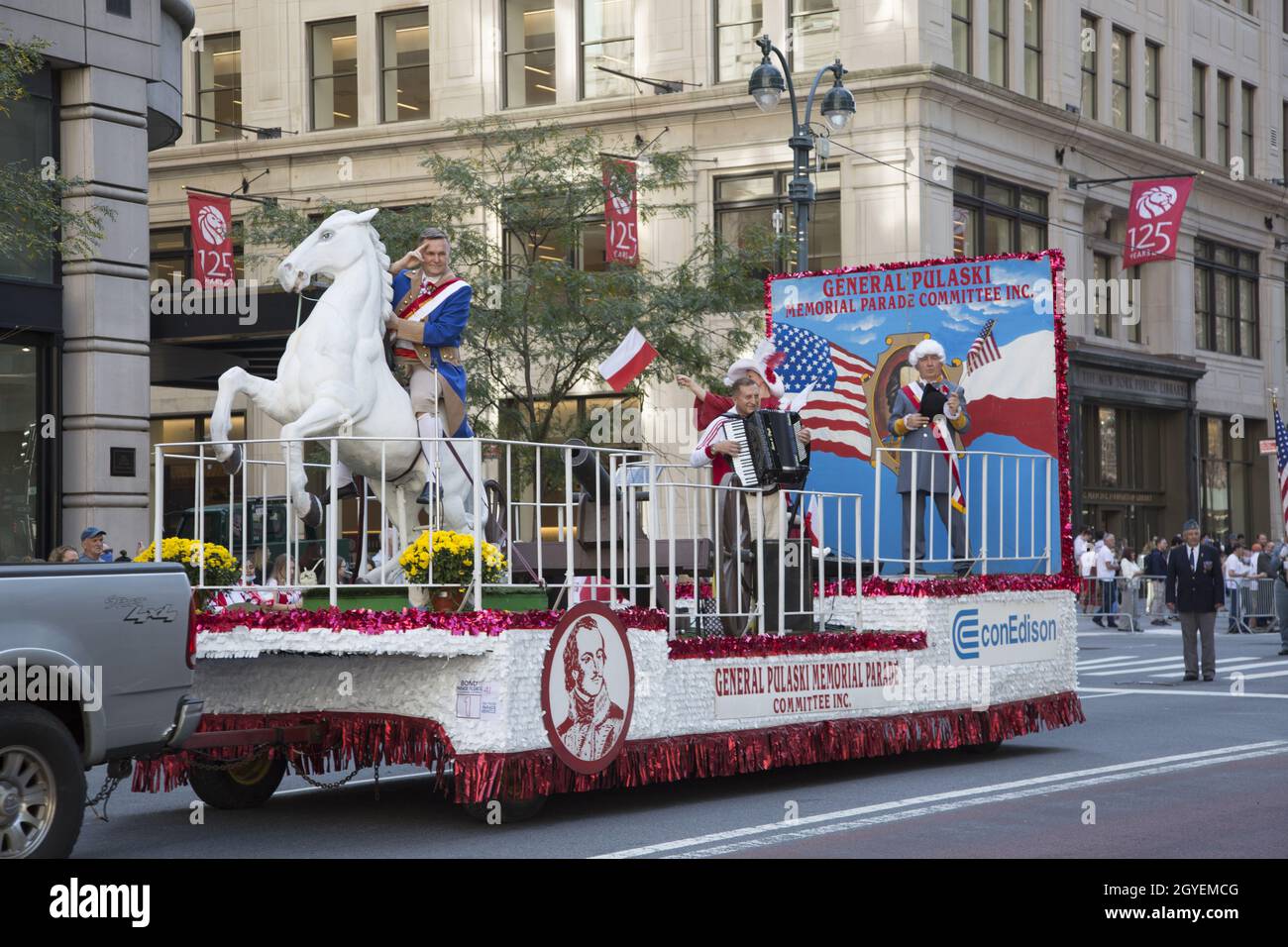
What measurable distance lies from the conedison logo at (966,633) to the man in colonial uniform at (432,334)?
393 cm

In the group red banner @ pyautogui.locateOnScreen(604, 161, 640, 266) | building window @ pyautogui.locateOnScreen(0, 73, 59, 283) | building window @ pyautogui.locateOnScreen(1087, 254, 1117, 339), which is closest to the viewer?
building window @ pyautogui.locateOnScreen(0, 73, 59, 283)

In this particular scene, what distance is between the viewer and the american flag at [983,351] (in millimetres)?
14398

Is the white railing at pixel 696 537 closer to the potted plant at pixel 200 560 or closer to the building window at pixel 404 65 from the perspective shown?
the potted plant at pixel 200 560

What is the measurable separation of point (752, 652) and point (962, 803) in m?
1.60

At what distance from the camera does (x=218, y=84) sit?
145 feet

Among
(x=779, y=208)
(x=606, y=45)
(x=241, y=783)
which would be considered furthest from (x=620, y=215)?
(x=241, y=783)

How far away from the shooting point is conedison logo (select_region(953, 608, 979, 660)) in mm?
13586

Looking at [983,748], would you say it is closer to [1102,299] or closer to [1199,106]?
[1102,299]

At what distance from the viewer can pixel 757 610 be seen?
1239cm

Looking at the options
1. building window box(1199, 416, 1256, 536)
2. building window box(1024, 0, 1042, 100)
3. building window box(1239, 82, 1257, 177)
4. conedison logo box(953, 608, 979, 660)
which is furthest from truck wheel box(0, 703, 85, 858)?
building window box(1239, 82, 1257, 177)

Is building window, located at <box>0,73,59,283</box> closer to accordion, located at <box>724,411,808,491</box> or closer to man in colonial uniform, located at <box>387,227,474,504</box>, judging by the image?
man in colonial uniform, located at <box>387,227,474,504</box>

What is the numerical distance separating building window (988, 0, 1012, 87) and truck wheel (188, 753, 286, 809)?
3153cm
